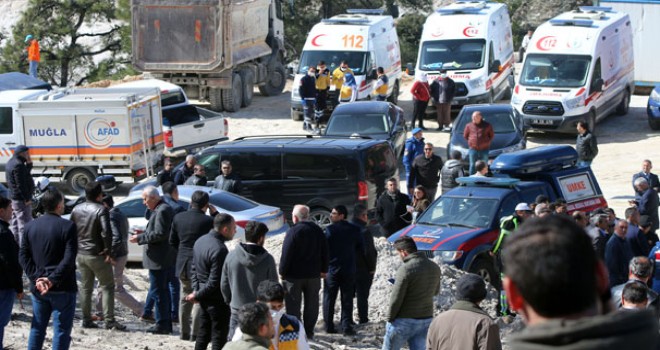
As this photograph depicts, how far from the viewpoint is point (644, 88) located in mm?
35719

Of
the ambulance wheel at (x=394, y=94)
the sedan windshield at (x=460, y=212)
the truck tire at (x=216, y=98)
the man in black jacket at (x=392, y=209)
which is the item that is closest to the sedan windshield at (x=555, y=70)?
the ambulance wheel at (x=394, y=94)

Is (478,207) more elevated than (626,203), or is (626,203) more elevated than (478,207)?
(478,207)

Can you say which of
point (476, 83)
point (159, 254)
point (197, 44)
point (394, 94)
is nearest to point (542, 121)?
point (476, 83)

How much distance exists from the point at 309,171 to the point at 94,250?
24.8 feet

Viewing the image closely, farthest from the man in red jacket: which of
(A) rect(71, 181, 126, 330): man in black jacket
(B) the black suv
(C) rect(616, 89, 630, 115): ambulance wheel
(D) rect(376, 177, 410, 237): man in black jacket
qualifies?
(A) rect(71, 181, 126, 330): man in black jacket

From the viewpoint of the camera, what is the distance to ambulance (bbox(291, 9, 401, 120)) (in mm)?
30375

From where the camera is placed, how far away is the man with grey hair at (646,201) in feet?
53.5

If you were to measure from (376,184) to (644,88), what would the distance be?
1987cm

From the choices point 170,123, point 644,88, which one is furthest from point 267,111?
point 644,88

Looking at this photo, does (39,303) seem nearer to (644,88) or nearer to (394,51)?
(394,51)

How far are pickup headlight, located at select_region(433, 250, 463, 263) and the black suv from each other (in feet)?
13.0

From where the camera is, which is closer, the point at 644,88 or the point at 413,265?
the point at 413,265

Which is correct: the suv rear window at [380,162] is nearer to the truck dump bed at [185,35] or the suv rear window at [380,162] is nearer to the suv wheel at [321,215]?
the suv wheel at [321,215]

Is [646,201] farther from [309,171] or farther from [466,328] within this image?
[466,328]
